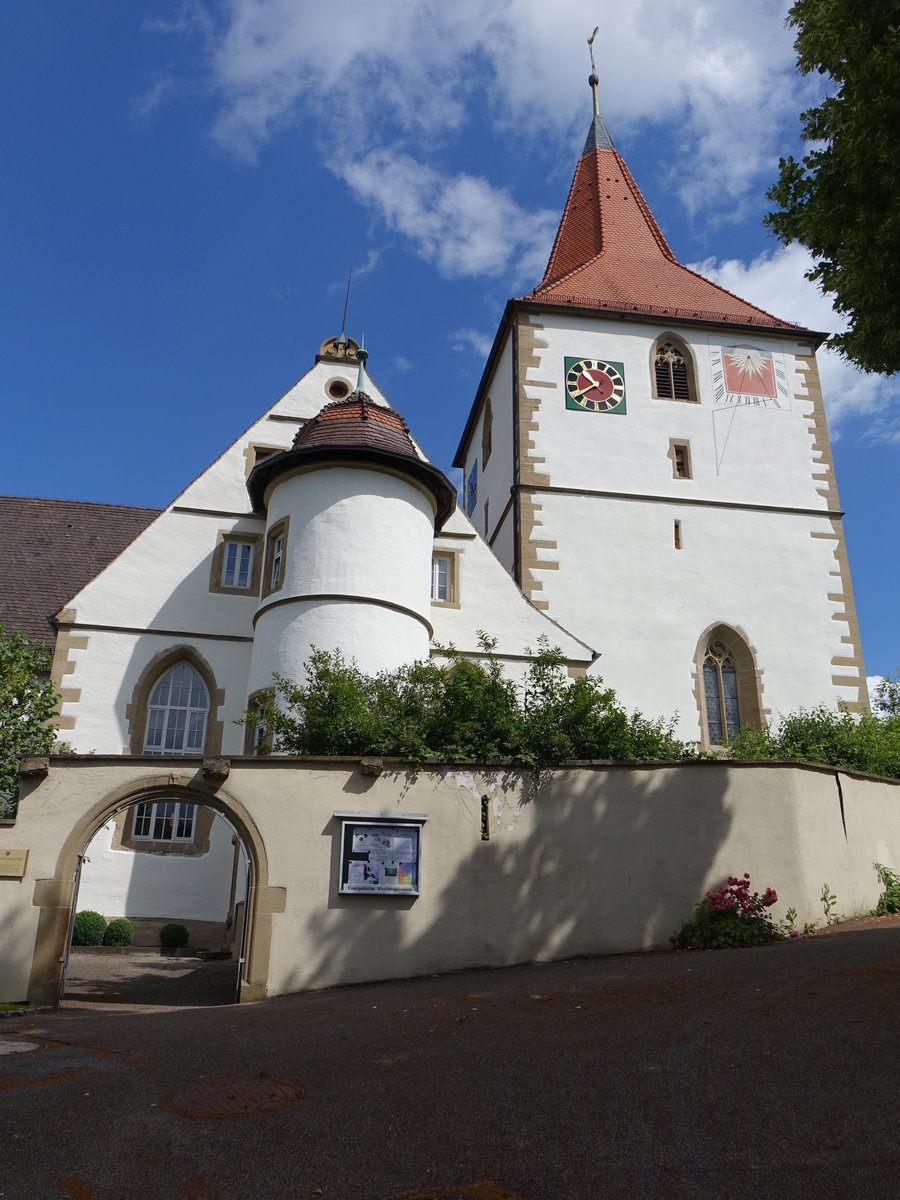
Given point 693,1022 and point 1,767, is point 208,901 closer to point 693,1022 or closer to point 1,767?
point 1,767

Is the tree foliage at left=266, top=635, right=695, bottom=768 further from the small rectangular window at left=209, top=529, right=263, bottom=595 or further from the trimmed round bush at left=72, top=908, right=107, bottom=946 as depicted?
the small rectangular window at left=209, top=529, right=263, bottom=595

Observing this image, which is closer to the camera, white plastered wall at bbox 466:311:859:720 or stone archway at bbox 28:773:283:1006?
stone archway at bbox 28:773:283:1006

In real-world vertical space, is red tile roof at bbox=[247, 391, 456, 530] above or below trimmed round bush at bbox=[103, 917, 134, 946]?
above

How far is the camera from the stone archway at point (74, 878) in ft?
31.7

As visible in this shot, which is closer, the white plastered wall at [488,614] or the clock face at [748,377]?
the white plastered wall at [488,614]

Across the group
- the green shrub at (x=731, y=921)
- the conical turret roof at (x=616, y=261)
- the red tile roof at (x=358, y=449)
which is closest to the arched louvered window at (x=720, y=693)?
the red tile roof at (x=358, y=449)

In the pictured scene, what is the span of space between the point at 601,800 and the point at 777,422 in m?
13.9

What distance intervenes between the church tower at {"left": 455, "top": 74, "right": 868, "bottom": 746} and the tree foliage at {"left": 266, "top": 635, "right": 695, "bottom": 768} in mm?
7212

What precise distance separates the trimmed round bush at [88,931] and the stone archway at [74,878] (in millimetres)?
5471

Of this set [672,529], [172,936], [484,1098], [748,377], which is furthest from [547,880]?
[748,377]

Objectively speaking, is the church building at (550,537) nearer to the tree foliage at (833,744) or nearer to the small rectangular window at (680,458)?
the small rectangular window at (680,458)

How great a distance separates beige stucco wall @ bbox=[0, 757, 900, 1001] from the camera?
33.0ft

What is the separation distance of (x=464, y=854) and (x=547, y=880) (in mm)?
975

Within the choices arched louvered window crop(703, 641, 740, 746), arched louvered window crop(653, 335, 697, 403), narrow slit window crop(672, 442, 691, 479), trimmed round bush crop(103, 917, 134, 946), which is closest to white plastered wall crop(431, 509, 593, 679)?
arched louvered window crop(703, 641, 740, 746)
